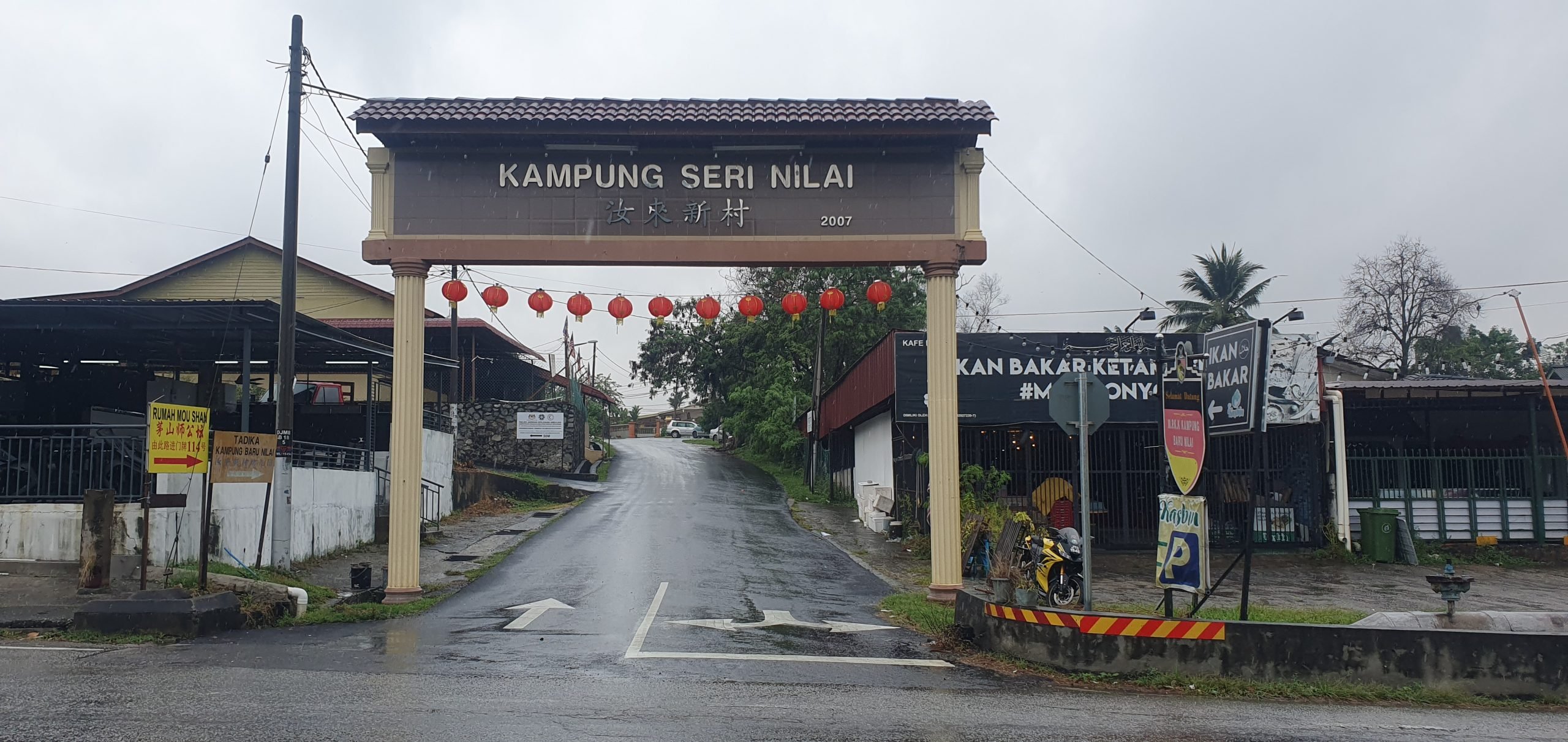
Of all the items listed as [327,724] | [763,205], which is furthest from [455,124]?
[327,724]

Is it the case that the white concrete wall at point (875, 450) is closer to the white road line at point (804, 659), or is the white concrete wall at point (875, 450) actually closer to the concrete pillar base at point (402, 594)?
the concrete pillar base at point (402, 594)

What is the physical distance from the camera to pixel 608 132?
45.9ft

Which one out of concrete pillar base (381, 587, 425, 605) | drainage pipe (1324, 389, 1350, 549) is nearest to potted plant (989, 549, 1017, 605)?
concrete pillar base (381, 587, 425, 605)

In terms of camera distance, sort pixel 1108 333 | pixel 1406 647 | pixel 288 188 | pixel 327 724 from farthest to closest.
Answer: pixel 1108 333
pixel 288 188
pixel 1406 647
pixel 327 724

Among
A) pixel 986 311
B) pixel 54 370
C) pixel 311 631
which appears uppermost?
pixel 986 311

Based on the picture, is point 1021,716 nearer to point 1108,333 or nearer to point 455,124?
point 455,124

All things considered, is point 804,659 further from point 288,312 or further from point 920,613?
point 288,312

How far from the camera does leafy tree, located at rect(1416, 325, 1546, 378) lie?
41.1m

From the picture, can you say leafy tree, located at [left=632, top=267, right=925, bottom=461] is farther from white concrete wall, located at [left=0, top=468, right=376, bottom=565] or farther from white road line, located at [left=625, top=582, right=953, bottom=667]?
white road line, located at [left=625, top=582, right=953, bottom=667]

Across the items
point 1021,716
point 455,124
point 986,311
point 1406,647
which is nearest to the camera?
point 1021,716

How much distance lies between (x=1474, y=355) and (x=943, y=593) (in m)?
38.0

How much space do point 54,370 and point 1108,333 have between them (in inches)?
964

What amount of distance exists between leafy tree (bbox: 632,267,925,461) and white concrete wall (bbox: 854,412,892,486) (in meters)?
7.24

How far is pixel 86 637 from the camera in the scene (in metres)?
10.5
